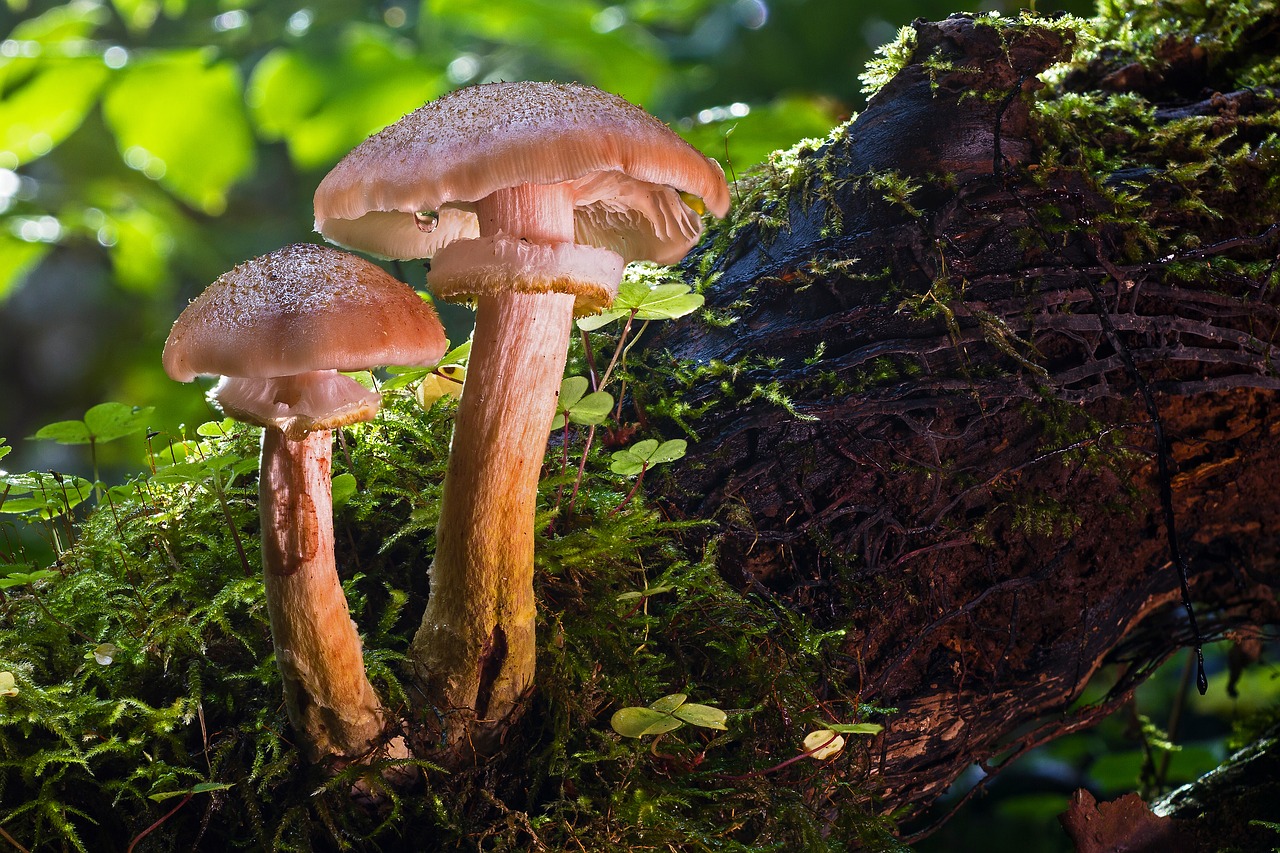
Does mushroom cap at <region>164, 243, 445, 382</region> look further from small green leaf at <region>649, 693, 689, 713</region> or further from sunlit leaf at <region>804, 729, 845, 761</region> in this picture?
sunlit leaf at <region>804, 729, 845, 761</region>

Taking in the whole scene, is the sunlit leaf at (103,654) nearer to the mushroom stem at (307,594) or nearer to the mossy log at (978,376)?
the mushroom stem at (307,594)

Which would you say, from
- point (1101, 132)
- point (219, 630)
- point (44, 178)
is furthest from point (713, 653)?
point (44, 178)

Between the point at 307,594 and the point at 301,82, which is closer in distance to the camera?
the point at 307,594

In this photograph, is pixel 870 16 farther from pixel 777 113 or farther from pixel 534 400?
pixel 534 400

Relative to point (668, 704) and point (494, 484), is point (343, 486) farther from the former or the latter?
point (668, 704)

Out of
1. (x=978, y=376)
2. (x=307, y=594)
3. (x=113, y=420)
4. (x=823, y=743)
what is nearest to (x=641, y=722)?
(x=823, y=743)

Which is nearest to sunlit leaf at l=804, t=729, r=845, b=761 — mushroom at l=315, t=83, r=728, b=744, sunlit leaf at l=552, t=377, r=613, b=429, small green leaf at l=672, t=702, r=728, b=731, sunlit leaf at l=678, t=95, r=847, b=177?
small green leaf at l=672, t=702, r=728, b=731

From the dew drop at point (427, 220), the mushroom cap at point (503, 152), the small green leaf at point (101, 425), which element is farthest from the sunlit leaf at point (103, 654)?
the dew drop at point (427, 220)
